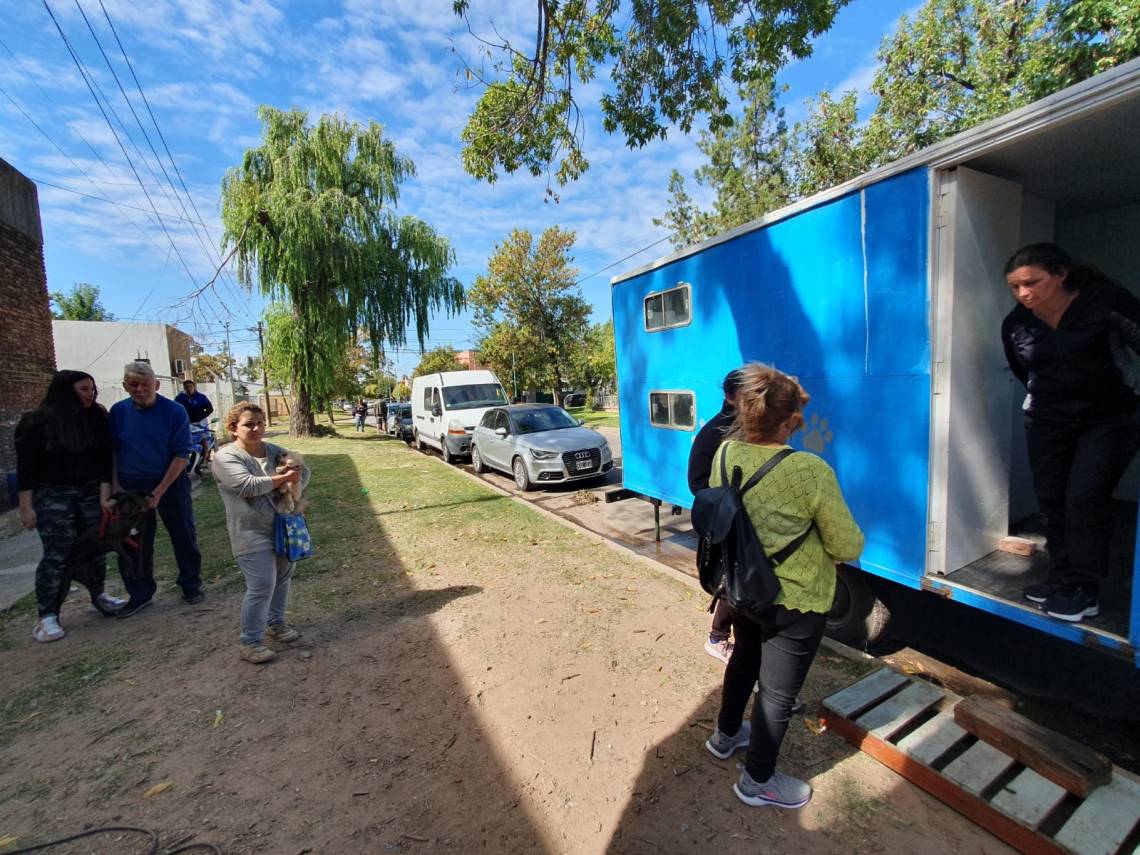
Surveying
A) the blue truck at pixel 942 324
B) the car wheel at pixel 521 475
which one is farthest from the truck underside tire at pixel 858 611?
the car wheel at pixel 521 475

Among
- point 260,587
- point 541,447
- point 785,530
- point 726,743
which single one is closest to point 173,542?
point 260,587

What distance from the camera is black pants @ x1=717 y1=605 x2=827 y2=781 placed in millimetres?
2053

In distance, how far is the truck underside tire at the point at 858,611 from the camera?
3.65 meters

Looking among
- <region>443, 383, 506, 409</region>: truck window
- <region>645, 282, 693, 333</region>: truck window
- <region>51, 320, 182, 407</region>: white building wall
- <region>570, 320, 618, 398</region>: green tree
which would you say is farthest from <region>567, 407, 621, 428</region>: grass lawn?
<region>51, 320, 182, 407</region>: white building wall

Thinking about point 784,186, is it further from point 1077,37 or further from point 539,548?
point 539,548

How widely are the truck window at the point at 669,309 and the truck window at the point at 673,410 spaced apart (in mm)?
677

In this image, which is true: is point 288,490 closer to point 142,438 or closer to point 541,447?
point 142,438

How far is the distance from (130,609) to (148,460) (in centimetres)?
129

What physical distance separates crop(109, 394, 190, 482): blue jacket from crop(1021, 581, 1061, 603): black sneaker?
5493 mm

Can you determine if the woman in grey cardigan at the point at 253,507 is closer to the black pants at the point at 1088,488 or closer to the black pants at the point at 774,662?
A: the black pants at the point at 774,662

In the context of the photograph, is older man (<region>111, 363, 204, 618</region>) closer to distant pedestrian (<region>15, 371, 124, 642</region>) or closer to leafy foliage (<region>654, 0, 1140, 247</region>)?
distant pedestrian (<region>15, 371, 124, 642</region>)

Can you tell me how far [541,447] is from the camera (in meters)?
9.45

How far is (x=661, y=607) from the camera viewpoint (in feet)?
13.7

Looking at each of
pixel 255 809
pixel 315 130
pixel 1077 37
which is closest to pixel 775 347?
pixel 255 809
